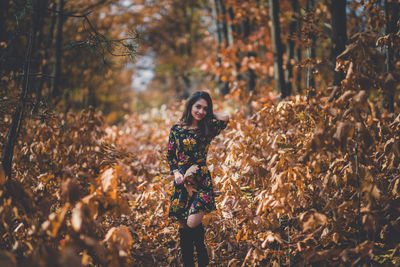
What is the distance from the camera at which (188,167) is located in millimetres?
2498

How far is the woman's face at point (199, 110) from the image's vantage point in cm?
254

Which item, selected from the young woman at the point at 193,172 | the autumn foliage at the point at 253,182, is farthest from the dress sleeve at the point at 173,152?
the autumn foliage at the point at 253,182

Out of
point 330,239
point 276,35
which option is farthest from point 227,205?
point 276,35

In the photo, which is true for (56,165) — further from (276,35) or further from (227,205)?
(276,35)

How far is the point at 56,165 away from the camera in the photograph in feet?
12.5

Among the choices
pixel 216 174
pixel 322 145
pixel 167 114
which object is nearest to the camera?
pixel 322 145

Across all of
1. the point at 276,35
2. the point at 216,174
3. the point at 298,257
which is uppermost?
the point at 276,35

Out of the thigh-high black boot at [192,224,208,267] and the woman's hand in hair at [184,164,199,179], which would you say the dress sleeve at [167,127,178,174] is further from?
the thigh-high black boot at [192,224,208,267]

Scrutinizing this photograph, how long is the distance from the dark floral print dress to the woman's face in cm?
13

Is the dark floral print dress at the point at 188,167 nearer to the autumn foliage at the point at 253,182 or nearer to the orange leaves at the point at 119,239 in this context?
the autumn foliage at the point at 253,182

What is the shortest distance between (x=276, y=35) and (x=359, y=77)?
129 inches

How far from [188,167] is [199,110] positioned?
1.69 ft

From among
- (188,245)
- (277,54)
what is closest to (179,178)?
(188,245)

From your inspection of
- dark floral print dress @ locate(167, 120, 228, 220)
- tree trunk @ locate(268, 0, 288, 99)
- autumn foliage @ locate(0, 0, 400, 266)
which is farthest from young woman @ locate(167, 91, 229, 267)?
tree trunk @ locate(268, 0, 288, 99)
